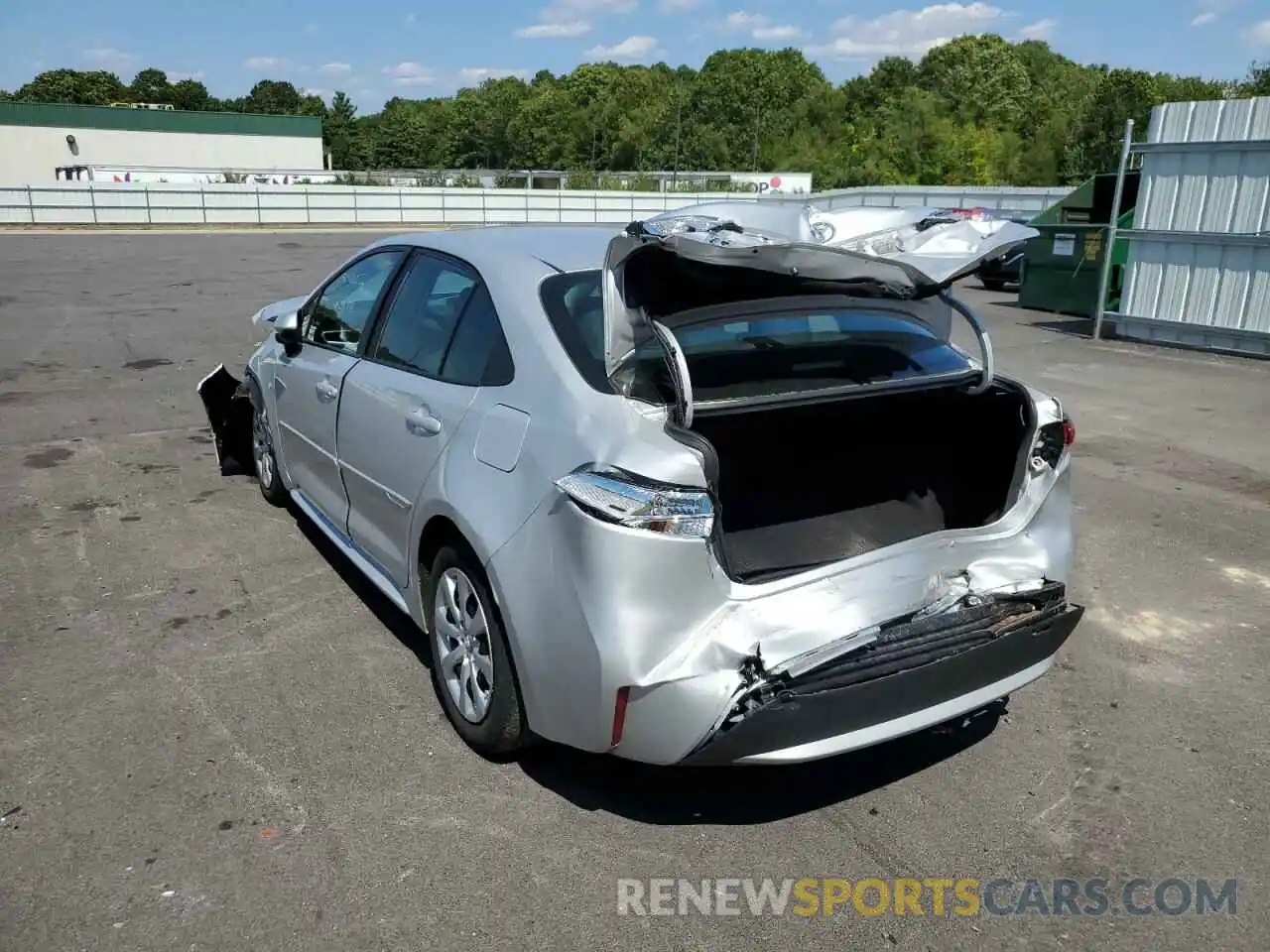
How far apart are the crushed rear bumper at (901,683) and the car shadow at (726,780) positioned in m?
0.32

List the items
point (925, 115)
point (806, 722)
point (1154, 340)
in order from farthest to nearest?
point (925, 115)
point (1154, 340)
point (806, 722)

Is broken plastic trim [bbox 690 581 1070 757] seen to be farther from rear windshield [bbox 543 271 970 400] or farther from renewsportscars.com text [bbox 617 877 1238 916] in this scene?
rear windshield [bbox 543 271 970 400]

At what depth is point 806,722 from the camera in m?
2.76

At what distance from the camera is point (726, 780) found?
3.34 m

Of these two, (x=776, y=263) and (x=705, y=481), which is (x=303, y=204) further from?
(x=705, y=481)

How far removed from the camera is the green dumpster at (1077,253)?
14.0 meters

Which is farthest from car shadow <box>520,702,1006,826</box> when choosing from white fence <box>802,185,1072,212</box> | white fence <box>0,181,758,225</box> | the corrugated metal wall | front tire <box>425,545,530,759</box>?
white fence <box>0,181,758,225</box>

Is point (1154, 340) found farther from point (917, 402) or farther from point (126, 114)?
point (126, 114)

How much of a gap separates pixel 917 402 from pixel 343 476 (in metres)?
2.36

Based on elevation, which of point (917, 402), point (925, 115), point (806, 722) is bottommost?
point (806, 722)

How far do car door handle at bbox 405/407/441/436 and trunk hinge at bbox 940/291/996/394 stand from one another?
70.7 inches

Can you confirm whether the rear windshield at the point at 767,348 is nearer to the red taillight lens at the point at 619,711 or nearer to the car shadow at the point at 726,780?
the red taillight lens at the point at 619,711

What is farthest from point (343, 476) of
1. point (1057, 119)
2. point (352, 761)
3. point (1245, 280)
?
point (1057, 119)

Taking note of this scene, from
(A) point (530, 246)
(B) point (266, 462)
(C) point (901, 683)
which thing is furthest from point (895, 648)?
(B) point (266, 462)
